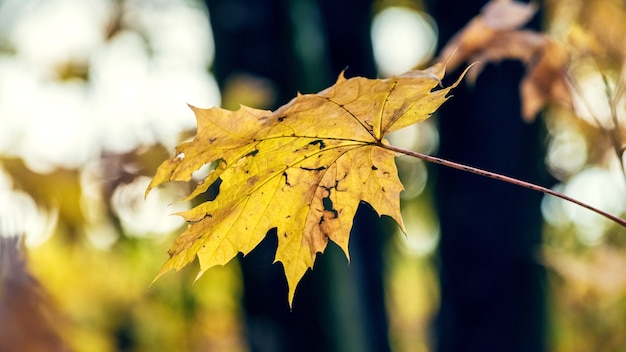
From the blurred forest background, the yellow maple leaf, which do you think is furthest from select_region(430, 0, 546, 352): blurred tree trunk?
the yellow maple leaf

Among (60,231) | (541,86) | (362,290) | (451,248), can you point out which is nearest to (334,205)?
(541,86)

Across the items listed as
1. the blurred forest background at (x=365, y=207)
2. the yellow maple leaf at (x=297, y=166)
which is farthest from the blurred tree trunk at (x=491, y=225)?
the yellow maple leaf at (x=297, y=166)

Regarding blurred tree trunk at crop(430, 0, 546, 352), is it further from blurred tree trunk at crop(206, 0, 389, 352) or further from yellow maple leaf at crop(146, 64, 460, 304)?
yellow maple leaf at crop(146, 64, 460, 304)

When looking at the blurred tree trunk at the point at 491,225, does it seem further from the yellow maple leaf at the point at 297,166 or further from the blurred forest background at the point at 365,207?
the yellow maple leaf at the point at 297,166

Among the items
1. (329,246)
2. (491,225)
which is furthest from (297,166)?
(491,225)

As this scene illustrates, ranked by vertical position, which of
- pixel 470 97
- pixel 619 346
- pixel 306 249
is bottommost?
pixel 619 346

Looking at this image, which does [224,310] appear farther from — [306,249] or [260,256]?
[306,249]

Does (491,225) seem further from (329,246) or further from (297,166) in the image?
(297,166)
